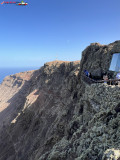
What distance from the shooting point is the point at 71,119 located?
22594mm

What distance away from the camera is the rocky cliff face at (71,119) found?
926 centimetres

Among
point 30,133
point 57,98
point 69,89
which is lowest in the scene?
point 30,133

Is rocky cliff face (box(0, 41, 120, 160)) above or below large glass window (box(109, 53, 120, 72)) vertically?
below

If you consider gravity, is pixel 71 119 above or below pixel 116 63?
below

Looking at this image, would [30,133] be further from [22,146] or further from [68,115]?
[68,115]

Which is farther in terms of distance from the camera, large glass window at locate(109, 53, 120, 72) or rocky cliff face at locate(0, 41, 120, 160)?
large glass window at locate(109, 53, 120, 72)

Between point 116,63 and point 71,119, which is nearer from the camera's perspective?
point 116,63

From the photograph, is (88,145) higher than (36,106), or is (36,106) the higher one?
(88,145)

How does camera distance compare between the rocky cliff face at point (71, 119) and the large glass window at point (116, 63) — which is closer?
the rocky cliff face at point (71, 119)

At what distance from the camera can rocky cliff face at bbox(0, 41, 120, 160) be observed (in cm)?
926

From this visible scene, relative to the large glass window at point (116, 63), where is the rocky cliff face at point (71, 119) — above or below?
below

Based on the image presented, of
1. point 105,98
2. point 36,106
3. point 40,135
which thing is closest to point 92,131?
point 105,98

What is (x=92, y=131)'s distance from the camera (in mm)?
10023

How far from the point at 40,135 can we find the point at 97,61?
21571mm
